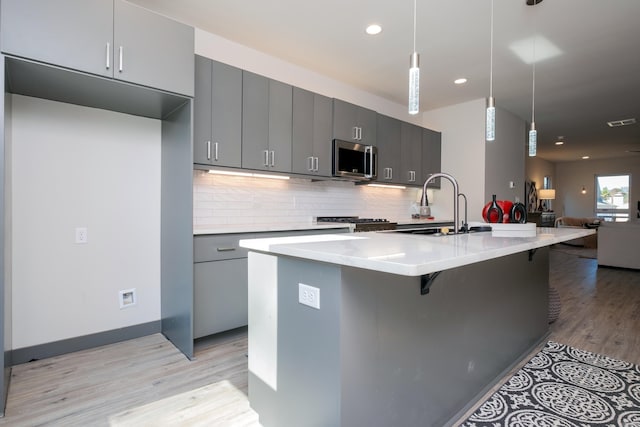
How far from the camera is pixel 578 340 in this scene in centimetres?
282

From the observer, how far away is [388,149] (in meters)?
4.46

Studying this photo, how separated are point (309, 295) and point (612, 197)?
44.3 feet

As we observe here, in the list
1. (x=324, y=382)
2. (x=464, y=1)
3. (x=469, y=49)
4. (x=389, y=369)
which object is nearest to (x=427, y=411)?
(x=389, y=369)

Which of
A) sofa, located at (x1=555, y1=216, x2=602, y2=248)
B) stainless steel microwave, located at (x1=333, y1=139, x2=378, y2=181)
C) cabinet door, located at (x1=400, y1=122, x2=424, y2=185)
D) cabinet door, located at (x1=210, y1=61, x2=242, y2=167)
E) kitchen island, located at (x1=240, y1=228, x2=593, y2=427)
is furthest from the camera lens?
sofa, located at (x1=555, y1=216, x2=602, y2=248)

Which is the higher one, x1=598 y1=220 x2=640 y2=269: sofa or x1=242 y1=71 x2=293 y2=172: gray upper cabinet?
x1=242 y1=71 x2=293 y2=172: gray upper cabinet

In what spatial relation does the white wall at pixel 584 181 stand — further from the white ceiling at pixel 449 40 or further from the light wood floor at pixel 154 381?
the light wood floor at pixel 154 381

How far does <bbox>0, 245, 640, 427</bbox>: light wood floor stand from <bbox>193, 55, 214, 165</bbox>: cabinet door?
1.49 metres

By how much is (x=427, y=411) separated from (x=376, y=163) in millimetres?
3026

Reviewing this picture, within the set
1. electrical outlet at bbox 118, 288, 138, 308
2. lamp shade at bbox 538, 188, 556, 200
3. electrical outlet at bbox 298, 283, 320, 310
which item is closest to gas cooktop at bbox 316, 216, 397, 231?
electrical outlet at bbox 118, 288, 138, 308

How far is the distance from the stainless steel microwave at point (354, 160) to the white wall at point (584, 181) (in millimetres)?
10858

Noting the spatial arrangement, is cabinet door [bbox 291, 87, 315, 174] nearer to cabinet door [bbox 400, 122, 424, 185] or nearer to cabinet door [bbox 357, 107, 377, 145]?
cabinet door [bbox 357, 107, 377, 145]

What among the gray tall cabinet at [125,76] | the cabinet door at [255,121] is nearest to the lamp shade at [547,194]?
the cabinet door at [255,121]

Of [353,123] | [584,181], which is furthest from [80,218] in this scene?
[584,181]

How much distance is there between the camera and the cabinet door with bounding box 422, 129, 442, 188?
16.6 feet
